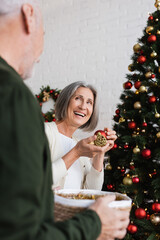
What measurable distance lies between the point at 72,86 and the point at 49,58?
148cm

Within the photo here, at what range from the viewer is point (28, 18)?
64cm

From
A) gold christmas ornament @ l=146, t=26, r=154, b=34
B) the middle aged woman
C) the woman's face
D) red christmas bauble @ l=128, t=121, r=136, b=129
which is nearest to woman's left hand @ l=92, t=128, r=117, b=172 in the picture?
the middle aged woman

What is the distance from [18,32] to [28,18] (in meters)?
0.04

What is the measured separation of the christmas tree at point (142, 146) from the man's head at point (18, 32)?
989mm

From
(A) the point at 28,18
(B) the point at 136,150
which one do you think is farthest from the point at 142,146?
(A) the point at 28,18

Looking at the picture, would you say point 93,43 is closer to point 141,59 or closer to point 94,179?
point 141,59

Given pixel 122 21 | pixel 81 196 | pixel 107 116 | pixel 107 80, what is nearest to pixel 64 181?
pixel 81 196

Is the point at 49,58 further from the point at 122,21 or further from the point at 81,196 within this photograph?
the point at 81,196

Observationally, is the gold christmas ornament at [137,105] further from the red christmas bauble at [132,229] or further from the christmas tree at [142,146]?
the red christmas bauble at [132,229]

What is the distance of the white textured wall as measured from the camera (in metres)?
2.59

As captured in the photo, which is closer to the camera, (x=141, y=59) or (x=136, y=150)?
(x=136, y=150)

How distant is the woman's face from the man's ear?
1.22 meters

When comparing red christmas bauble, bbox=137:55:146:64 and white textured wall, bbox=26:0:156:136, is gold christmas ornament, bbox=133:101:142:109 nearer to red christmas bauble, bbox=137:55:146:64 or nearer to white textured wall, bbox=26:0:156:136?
red christmas bauble, bbox=137:55:146:64

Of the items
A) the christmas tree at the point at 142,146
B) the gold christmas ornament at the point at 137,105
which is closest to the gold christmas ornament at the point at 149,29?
the christmas tree at the point at 142,146
